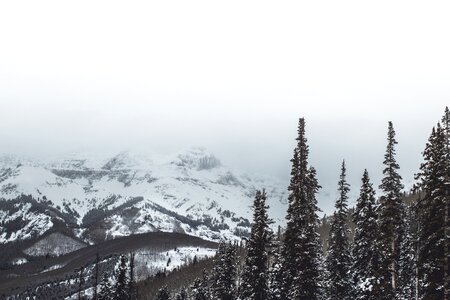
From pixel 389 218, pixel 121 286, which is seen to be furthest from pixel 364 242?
pixel 121 286

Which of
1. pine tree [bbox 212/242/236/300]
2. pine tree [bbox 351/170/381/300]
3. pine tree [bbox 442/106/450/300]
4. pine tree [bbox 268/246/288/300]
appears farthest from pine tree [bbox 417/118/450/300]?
pine tree [bbox 212/242/236/300]

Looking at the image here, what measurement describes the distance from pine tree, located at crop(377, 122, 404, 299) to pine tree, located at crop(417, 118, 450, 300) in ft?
24.8

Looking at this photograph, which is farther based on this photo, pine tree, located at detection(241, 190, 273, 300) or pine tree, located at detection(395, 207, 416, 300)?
pine tree, located at detection(395, 207, 416, 300)

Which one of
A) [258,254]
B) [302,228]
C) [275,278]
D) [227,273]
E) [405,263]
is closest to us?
[302,228]

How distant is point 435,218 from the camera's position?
3272 cm

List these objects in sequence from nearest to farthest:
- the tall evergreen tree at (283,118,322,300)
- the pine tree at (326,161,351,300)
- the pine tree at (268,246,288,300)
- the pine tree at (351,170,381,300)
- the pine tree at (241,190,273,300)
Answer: the tall evergreen tree at (283,118,322,300) < the pine tree at (351,170,381,300) < the pine tree at (241,190,273,300) < the pine tree at (268,246,288,300) < the pine tree at (326,161,351,300)

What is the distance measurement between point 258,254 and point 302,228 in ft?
29.7

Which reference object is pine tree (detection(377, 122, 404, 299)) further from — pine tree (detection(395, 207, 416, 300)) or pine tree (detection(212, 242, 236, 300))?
pine tree (detection(212, 242, 236, 300))

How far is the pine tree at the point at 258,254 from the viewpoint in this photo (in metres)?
48.2

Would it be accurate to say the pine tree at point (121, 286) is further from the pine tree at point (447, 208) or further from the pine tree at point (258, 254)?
the pine tree at point (447, 208)

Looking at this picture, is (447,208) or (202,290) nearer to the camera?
(447,208)

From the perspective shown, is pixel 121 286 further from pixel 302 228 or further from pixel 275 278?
pixel 302 228

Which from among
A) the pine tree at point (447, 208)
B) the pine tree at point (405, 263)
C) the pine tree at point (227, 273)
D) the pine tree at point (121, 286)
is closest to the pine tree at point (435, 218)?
the pine tree at point (447, 208)

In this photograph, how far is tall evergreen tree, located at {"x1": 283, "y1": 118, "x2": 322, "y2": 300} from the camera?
40844 mm
